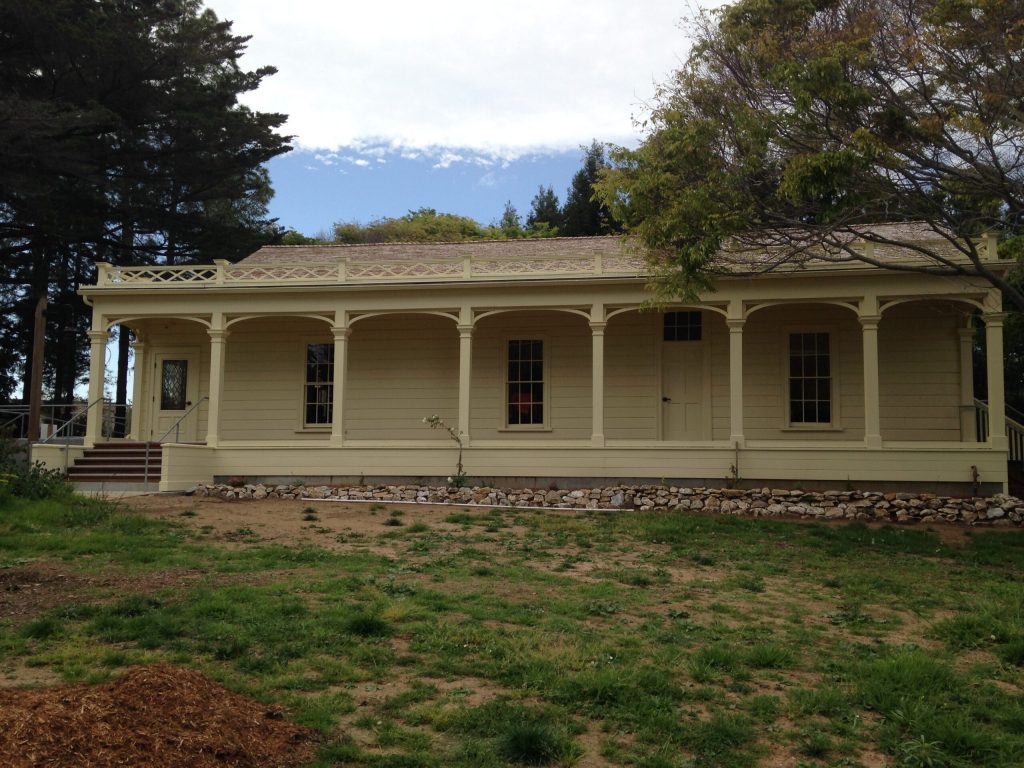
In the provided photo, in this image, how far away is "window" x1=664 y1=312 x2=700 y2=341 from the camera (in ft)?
63.0

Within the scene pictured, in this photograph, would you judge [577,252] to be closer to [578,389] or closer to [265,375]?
[578,389]

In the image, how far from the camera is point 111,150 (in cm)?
3028

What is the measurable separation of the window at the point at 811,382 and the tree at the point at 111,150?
20886 mm

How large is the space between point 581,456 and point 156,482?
8.78 metres

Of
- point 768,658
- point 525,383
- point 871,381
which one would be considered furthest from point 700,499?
point 768,658

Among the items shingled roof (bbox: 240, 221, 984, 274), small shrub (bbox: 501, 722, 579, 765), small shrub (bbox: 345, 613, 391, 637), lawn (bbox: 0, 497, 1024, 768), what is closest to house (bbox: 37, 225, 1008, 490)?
shingled roof (bbox: 240, 221, 984, 274)

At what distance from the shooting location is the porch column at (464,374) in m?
18.2

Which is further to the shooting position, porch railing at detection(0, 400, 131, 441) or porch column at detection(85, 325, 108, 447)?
porch railing at detection(0, 400, 131, 441)

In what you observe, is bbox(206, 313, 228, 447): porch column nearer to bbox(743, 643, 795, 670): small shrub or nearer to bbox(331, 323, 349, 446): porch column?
bbox(331, 323, 349, 446): porch column

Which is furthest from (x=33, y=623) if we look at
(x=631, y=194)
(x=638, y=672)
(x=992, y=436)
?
(x=992, y=436)

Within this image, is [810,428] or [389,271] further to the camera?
[389,271]

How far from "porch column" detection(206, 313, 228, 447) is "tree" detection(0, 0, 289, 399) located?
10.1m

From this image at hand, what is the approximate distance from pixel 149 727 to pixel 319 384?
16.6m

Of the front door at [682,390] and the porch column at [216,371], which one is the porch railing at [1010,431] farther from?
the porch column at [216,371]
